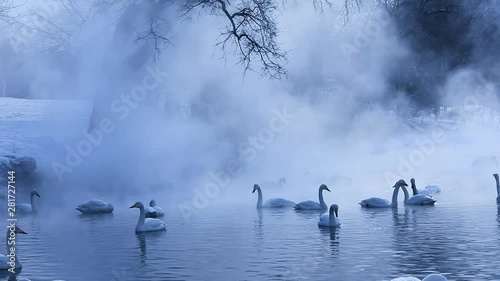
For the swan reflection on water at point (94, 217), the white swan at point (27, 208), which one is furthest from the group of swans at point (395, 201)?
the white swan at point (27, 208)

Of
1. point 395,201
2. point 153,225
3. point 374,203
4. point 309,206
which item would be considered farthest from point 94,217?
point 395,201

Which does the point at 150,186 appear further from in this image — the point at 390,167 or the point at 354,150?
the point at 354,150

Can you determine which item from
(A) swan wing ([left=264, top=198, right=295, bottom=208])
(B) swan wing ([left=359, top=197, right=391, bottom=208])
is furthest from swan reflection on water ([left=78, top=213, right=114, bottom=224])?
(B) swan wing ([left=359, top=197, right=391, bottom=208])

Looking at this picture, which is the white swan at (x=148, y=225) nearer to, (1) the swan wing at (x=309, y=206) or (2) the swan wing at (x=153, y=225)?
(2) the swan wing at (x=153, y=225)

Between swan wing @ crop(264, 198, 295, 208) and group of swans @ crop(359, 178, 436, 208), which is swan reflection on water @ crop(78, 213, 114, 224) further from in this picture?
group of swans @ crop(359, 178, 436, 208)

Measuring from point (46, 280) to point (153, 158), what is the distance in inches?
832

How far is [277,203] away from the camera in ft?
91.3

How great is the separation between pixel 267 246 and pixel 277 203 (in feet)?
28.1

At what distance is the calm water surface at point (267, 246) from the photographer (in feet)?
53.5

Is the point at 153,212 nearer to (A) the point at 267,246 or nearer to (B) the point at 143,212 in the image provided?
(B) the point at 143,212

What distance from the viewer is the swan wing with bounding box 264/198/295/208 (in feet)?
90.9

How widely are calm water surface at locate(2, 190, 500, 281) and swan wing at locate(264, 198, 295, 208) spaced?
1489mm

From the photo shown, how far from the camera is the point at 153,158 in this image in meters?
37.0

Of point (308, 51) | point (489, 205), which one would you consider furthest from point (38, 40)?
point (489, 205)
